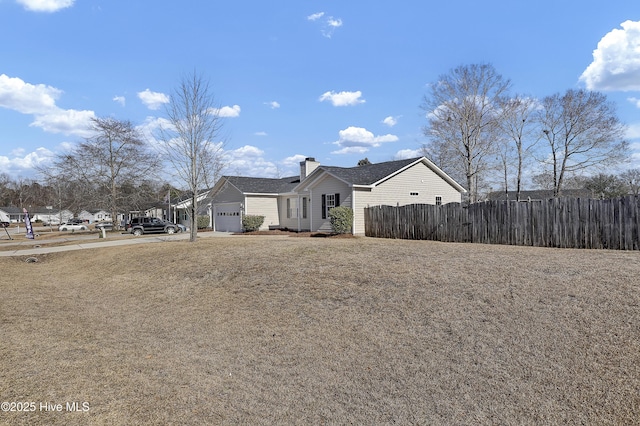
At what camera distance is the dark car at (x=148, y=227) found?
31.4 metres

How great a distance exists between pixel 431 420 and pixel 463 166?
3835cm

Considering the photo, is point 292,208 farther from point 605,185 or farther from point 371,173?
point 605,185

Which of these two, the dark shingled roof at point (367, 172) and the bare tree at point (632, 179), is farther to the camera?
the bare tree at point (632, 179)

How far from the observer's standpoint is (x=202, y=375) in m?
4.84

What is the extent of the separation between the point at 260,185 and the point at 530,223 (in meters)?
20.8

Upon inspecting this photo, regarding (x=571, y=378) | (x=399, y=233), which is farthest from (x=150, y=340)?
(x=399, y=233)

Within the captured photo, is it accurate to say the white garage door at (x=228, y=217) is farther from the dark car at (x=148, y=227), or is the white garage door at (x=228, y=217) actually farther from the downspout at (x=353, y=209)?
the downspout at (x=353, y=209)

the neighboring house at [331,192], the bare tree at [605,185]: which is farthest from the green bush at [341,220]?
the bare tree at [605,185]

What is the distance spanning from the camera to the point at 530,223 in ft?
46.1

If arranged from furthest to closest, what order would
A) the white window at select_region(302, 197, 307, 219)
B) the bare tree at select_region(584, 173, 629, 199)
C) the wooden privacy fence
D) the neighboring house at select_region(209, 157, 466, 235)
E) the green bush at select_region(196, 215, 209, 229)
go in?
1. the bare tree at select_region(584, 173, 629, 199)
2. the green bush at select_region(196, 215, 209, 229)
3. the white window at select_region(302, 197, 307, 219)
4. the neighboring house at select_region(209, 157, 466, 235)
5. the wooden privacy fence

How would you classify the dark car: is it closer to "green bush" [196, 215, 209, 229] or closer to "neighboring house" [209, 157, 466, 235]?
"green bush" [196, 215, 209, 229]

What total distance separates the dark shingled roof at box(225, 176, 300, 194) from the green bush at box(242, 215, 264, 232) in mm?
2117

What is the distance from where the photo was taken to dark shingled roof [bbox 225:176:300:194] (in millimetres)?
29336

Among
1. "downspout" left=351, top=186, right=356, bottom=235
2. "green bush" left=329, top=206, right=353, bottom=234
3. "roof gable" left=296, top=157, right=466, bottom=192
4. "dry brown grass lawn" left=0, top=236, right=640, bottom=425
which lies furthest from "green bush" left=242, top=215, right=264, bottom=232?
"dry brown grass lawn" left=0, top=236, right=640, bottom=425
